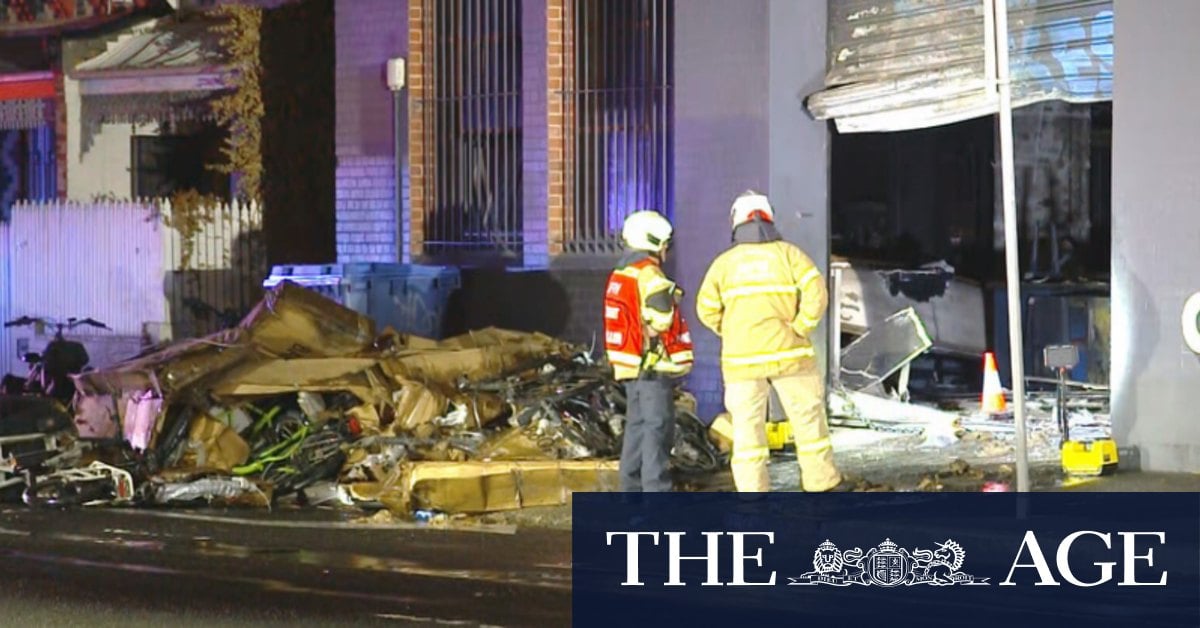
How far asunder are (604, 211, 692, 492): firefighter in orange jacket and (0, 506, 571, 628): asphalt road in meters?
0.76

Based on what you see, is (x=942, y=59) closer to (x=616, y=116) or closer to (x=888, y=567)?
(x=616, y=116)

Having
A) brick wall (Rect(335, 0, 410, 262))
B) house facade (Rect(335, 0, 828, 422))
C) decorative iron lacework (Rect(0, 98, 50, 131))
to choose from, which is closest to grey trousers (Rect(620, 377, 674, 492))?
house facade (Rect(335, 0, 828, 422))

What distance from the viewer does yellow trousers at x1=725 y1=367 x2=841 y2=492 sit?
36.6 feet

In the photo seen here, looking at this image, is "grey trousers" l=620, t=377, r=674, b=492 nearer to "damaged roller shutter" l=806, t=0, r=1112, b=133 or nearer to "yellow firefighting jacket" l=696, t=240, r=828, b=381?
"yellow firefighting jacket" l=696, t=240, r=828, b=381

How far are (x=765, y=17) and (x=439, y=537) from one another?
16.8ft

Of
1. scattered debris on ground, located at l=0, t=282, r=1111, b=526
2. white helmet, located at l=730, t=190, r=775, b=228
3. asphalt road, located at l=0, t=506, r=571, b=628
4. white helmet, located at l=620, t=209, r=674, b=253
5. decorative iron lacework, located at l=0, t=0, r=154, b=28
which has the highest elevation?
decorative iron lacework, located at l=0, t=0, r=154, b=28

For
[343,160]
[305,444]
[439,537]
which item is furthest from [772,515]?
[343,160]

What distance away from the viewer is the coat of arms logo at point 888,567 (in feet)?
31.8

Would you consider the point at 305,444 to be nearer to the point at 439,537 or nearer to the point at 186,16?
the point at 439,537

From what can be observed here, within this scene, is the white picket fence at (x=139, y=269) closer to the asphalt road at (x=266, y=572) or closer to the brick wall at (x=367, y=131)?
the brick wall at (x=367, y=131)

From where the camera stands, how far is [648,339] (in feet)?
37.6

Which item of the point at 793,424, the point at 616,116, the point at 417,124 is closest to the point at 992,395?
the point at 616,116

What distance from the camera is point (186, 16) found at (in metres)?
21.1

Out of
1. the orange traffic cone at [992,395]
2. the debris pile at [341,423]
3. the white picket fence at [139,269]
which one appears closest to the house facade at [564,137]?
the debris pile at [341,423]
